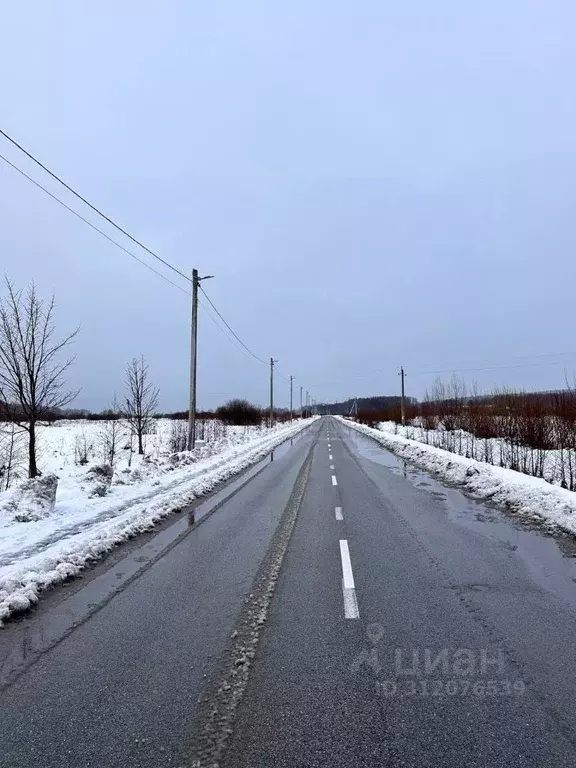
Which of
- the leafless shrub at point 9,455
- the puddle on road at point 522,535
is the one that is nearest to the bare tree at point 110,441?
the leafless shrub at point 9,455

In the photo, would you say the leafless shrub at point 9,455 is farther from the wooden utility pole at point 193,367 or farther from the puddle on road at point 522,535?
the puddle on road at point 522,535

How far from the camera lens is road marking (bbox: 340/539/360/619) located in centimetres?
464

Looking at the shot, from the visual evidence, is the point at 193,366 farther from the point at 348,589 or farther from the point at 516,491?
the point at 348,589

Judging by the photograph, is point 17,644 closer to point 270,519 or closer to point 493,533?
point 270,519

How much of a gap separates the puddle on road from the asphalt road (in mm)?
44

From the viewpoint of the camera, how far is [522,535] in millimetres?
7664

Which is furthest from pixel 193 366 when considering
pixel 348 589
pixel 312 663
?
pixel 312 663

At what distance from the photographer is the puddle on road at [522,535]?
19.2ft

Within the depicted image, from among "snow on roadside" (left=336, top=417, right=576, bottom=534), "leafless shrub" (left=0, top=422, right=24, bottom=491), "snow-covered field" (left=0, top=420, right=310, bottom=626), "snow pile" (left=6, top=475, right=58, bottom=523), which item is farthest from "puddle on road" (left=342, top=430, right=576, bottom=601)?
"leafless shrub" (left=0, top=422, right=24, bottom=491)

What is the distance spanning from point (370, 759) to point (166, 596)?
3.12 metres

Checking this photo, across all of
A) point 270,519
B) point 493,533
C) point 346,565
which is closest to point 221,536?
point 270,519

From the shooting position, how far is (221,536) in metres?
7.70

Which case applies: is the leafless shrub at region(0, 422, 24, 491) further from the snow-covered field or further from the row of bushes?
the row of bushes

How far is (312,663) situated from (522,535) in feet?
17.5
